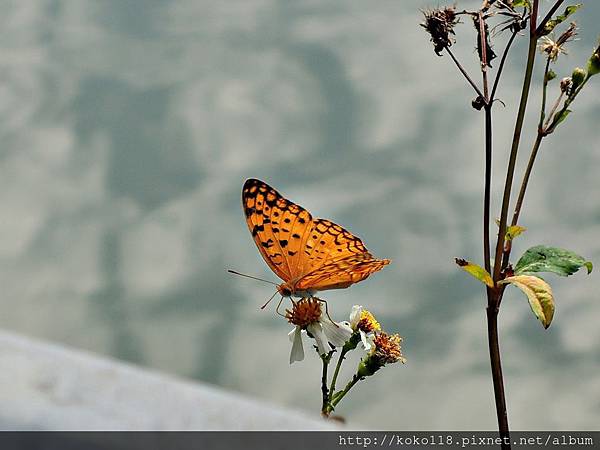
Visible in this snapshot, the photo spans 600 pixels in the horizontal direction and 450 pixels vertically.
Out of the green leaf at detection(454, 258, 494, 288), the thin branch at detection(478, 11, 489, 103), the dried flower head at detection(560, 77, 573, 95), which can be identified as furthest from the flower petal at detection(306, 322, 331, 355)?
the dried flower head at detection(560, 77, 573, 95)

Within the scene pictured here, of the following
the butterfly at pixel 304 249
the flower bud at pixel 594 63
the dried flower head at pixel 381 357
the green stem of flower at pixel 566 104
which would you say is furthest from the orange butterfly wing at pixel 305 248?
the flower bud at pixel 594 63

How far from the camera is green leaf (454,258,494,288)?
3.95 feet

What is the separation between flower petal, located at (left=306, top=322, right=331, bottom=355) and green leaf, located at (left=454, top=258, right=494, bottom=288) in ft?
0.80

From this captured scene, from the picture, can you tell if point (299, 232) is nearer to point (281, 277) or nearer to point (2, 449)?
point (281, 277)

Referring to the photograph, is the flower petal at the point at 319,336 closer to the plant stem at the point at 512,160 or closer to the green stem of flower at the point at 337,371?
the green stem of flower at the point at 337,371

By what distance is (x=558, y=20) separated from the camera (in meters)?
1.32

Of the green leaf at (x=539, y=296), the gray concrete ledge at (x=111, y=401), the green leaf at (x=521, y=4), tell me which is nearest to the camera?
the gray concrete ledge at (x=111, y=401)

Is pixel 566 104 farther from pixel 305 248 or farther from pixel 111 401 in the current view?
pixel 111 401

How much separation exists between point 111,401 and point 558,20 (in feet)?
3.74

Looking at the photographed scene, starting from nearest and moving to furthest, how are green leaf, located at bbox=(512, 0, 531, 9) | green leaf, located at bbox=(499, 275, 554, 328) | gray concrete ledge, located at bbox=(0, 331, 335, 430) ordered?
gray concrete ledge, located at bbox=(0, 331, 335, 430) → green leaf, located at bbox=(499, 275, 554, 328) → green leaf, located at bbox=(512, 0, 531, 9)

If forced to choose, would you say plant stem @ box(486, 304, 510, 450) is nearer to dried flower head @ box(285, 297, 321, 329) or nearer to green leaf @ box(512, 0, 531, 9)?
A: dried flower head @ box(285, 297, 321, 329)

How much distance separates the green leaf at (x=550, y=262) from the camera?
4.21 ft

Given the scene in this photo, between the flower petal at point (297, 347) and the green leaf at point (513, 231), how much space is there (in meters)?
0.37

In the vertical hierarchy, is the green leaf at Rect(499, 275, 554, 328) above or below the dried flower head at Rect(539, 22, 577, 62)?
below
